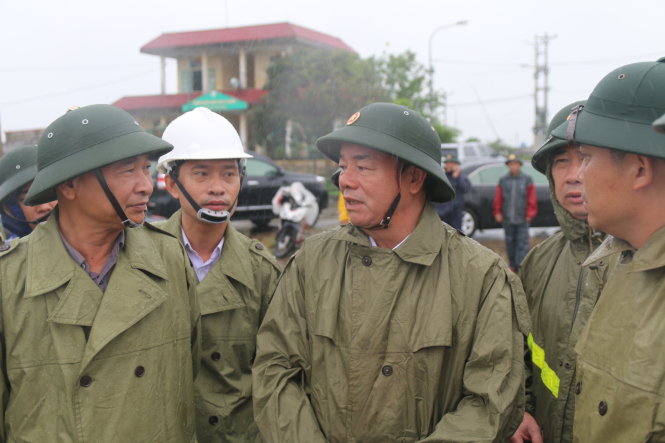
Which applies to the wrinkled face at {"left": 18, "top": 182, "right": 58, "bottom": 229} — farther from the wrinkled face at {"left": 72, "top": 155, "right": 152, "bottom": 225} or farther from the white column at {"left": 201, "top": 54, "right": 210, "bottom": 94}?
the white column at {"left": 201, "top": 54, "right": 210, "bottom": 94}

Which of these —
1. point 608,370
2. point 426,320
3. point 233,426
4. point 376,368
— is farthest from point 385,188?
point 233,426

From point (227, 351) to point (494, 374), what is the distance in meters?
1.25

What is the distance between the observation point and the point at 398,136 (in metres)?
2.31

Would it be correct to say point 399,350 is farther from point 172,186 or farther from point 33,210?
point 33,210

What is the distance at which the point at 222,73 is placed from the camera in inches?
1283

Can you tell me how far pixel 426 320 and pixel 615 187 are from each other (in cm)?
80

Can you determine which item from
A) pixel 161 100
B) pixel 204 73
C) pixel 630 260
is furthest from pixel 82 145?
pixel 161 100

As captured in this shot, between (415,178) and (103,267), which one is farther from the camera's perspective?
(415,178)

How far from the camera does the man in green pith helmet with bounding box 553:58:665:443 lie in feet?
5.06

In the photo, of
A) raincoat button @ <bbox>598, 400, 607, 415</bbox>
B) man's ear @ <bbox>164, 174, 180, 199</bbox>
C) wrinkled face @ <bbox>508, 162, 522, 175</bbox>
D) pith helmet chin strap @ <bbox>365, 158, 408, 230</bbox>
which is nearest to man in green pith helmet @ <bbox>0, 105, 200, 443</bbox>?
man's ear @ <bbox>164, 174, 180, 199</bbox>

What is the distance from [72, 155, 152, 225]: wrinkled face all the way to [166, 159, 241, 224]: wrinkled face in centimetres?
67

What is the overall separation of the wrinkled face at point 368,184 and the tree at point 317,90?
19.8 metres

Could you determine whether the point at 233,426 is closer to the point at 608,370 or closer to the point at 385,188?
the point at 385,188

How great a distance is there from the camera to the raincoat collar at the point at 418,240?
218 cm
